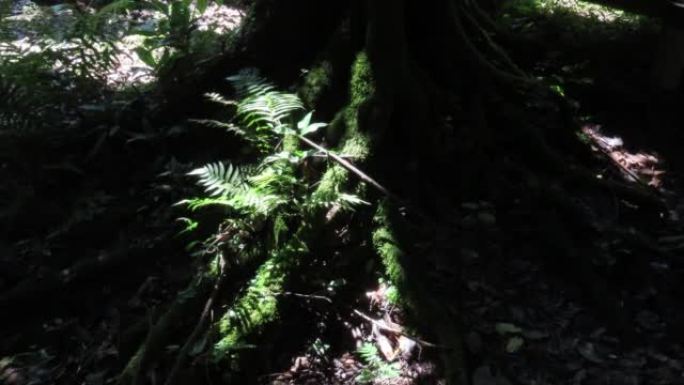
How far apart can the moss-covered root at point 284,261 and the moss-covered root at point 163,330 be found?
0.24 metres

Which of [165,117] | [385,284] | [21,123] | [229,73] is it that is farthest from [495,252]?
[21,123]

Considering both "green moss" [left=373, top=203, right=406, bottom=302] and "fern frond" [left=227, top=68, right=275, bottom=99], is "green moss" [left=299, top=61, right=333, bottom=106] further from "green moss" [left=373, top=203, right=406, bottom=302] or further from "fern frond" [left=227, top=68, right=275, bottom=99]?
"green moss" [left=373, top=203, right=406, bottom=302]

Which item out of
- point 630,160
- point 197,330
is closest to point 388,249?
point 197,330

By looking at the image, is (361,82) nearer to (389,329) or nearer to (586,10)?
(389,329)

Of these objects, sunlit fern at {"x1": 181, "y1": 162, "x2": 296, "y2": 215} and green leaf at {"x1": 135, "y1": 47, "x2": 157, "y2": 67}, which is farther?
green leaf at {"x1": 135, "y1": 47, "x2": 157, "y2": 67}

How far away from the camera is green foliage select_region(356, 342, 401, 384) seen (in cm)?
318

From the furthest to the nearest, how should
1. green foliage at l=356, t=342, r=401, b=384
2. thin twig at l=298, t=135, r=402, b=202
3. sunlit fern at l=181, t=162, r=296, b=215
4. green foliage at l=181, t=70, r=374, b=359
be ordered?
thin twig at l=298, t=135, r=402, b=202 → sunlit fern at l=181, t=162, r=296, b=215 → green foliage at l=181, t=70, r=374, b=359 → green foliage at l=356, t=342, r=401, b=384

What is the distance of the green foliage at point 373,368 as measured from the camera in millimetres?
3184

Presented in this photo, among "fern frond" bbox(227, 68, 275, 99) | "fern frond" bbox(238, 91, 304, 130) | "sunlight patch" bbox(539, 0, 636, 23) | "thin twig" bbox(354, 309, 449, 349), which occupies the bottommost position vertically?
"thin twig" bbox(354, 309, 449, 349)

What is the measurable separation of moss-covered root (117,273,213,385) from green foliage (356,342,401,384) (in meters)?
0.98

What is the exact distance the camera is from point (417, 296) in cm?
337

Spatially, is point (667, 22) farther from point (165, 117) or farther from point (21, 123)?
point (21, 123)

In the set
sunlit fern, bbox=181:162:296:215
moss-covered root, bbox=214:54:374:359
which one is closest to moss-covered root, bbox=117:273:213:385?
moss-covered root, bbox=214:54:374:359

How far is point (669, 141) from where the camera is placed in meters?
4.96
